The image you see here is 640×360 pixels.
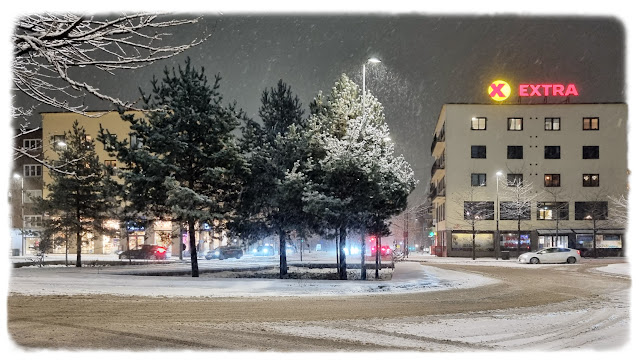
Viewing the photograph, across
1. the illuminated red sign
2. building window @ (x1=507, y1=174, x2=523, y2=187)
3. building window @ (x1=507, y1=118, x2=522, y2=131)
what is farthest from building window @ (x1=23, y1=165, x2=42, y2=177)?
the illuminated red sign

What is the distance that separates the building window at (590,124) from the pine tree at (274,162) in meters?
44.5

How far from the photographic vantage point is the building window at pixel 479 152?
6688 cm

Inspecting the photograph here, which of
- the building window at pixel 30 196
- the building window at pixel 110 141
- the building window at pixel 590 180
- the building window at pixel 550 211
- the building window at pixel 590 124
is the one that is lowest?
the building window at pixel 550 211

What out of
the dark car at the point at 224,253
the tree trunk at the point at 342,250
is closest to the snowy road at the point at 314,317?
the tree trunk at the point at 342,250

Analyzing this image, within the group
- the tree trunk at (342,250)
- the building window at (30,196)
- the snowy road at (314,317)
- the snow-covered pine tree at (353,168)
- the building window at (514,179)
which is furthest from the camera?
the building window at (514,179)

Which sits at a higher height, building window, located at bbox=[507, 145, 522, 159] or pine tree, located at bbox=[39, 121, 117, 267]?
Result: building window, located at bbox=[507, 145, 522, 159]

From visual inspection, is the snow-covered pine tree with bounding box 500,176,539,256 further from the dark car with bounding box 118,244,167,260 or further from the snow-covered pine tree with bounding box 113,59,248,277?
the snow-covered pine tree with bounding box 113,59,248,277

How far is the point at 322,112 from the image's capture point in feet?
101

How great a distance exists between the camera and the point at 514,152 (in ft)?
218

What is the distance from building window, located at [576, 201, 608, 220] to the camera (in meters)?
63.6

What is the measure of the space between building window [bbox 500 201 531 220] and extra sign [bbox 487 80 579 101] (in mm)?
12510

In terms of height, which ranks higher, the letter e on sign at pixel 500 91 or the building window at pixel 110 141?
the letter e on sign at pixel 500 91

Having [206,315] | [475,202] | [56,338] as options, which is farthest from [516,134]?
[56,338]

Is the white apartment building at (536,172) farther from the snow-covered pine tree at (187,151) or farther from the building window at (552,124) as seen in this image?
the snow-covered pine tree at (187,151)
